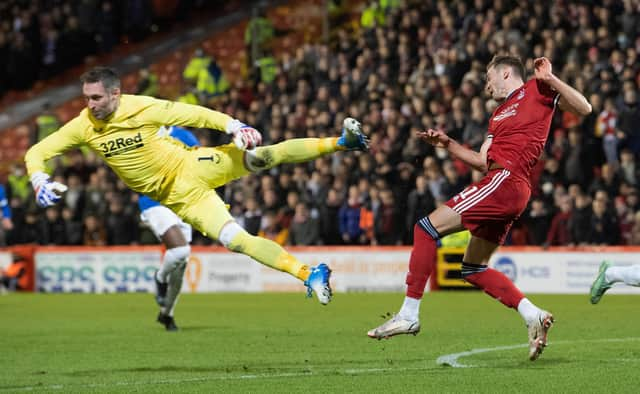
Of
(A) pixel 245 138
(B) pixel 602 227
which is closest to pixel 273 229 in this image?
(B) pixel 602 227

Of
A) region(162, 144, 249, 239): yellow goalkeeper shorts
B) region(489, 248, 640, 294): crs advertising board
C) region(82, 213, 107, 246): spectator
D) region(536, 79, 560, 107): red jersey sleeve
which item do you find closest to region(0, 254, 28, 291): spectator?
region(82, 213, 107, 246): spectator

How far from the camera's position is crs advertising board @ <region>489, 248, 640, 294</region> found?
67.3ft

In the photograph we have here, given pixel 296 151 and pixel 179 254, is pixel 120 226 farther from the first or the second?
pixel 296 151

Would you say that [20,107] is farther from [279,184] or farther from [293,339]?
[293,339]

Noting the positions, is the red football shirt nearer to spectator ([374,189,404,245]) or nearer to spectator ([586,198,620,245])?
spectator ([586,198,620,245])

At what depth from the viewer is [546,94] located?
32.0ft

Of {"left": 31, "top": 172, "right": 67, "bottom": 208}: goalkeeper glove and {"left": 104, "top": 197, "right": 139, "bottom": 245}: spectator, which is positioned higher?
{"left": 31, "top": 172, "right": 67, "bottom": 208}: goalkeeper glove

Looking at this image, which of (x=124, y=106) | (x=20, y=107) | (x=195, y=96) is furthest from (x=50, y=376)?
(x=20, y=107)

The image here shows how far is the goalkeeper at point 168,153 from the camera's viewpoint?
33.9ft

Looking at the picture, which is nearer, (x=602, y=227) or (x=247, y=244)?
(x=247, y=244)

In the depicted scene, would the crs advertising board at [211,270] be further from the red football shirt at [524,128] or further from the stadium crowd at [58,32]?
the red football shirt at [524,128]

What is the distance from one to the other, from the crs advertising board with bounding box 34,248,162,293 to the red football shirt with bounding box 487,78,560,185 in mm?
14389

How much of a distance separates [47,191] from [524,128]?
154 inches

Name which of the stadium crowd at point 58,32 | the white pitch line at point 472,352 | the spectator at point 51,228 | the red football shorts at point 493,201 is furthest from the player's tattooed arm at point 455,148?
the stadium crowd at point 58,32
